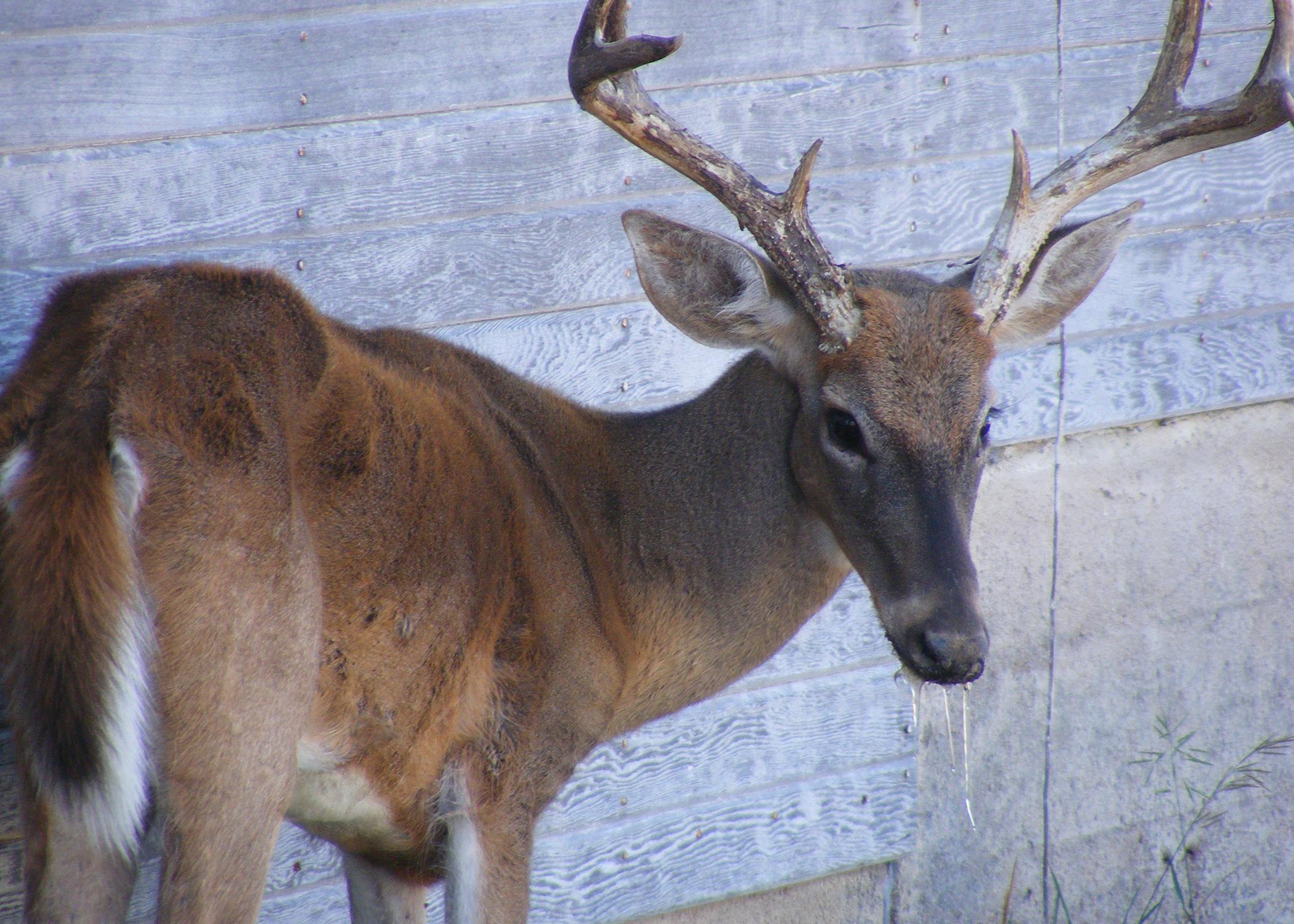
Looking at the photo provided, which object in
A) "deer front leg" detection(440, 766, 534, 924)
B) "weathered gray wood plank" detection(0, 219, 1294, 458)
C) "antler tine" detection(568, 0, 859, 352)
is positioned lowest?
"deer front leg" detection(440, 766, 534, 924)

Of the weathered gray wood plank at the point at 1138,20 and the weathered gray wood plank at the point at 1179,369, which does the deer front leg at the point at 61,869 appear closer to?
the weathered gray wood plank at the point at 1179,369

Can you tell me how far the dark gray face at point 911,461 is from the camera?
257 centimetres

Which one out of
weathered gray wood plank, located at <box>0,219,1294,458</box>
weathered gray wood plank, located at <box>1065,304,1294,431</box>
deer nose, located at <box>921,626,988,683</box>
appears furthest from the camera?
weathered gray wood plank, located at <box>1065,304,1294,431</box>

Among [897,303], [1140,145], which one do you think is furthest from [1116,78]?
[897,303]

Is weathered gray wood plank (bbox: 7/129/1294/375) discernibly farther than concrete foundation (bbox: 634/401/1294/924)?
No

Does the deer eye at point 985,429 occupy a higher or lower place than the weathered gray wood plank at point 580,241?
lower

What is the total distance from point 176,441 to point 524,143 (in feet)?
5.57

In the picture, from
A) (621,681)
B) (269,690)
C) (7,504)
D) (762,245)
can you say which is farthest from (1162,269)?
(7,504)

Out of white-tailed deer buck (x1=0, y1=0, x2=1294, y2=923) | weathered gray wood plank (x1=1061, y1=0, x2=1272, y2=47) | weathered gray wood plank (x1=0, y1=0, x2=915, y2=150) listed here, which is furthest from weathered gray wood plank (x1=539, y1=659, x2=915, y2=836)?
weathered gray wood plank (x1=1061, y1=0, x2=1272, y2=47)

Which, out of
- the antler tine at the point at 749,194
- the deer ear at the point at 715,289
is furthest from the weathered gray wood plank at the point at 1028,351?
the antler tine at the point at 749,194

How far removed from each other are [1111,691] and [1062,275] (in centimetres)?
202

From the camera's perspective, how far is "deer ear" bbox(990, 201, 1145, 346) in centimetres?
303

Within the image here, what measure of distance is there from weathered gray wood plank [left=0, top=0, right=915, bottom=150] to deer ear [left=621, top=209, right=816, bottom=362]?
2.55ft

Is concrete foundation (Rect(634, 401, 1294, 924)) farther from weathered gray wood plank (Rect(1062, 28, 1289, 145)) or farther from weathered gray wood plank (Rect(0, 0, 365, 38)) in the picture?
weathered gray wood plank (Rect(0, 0, 365, 38))
